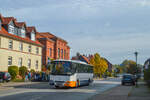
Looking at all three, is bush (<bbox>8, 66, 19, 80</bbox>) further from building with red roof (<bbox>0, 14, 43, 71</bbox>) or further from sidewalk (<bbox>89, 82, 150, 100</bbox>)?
sidewalk (<bbox>89, 82, 150, 100</bbox>)

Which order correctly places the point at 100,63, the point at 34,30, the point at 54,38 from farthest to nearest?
the point at 100,63
the point at 54,38
the point at 34,30

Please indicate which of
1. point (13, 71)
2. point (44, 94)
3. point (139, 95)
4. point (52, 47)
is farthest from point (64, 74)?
point (52, 47)

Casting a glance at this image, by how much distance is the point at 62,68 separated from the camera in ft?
76.0

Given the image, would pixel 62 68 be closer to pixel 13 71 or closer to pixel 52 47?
pixel 13 71

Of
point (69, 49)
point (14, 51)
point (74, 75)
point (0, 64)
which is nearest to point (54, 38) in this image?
point (69, 49)

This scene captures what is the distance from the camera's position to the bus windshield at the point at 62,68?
23062 mm

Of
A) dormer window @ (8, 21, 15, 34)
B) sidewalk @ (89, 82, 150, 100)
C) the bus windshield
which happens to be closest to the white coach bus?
the bus windshield

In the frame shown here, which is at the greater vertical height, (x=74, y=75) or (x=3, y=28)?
(x=3, y=28)

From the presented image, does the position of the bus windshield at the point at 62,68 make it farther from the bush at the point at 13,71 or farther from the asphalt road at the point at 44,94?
the bush at the point at 13,71

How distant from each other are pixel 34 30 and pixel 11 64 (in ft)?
39.4

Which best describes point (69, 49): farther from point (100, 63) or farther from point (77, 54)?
point (77, 54)

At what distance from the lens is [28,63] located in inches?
1780

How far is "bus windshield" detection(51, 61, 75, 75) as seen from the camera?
23.1 meters

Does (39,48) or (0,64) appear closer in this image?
(0,64)
